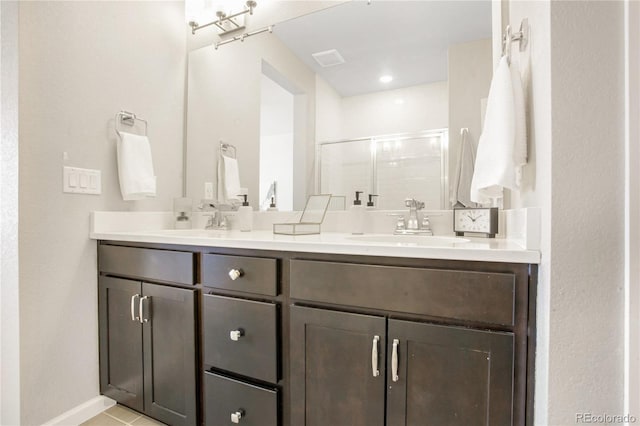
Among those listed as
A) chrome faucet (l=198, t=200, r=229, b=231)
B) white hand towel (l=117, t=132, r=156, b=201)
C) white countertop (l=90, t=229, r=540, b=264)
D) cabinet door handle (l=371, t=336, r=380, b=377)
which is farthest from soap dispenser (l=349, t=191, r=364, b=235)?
white hand towel (l=117, t=132, r=156, b=201)

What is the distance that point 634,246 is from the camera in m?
0.60

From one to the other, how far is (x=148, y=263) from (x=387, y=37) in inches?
57.7

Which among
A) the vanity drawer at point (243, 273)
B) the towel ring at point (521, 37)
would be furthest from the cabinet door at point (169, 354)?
the towel ring at point (521, 37)

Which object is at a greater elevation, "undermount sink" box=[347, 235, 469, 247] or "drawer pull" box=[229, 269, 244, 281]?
"undermount sink" box=[347, 235, 469, 247]

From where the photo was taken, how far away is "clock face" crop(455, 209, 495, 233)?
112cm

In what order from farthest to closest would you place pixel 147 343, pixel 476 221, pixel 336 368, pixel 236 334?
pixel 147 343, pixel 476 221, pixel 236 334, pixel 336 368

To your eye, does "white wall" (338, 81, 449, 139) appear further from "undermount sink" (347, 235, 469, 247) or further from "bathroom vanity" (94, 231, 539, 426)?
"bathroom vanity" (94, 231, 539, 426)

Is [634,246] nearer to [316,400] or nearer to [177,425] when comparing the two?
[316,400]

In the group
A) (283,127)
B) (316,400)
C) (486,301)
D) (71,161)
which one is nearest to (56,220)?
(71,161)

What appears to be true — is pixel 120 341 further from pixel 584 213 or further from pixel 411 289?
pixel 584 213

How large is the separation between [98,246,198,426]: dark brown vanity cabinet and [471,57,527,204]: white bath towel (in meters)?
1.08

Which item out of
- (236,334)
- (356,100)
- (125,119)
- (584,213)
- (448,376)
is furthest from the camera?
(125,119)

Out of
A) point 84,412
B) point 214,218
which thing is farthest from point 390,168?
point 84,412

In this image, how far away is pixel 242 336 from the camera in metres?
1.04
